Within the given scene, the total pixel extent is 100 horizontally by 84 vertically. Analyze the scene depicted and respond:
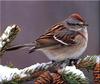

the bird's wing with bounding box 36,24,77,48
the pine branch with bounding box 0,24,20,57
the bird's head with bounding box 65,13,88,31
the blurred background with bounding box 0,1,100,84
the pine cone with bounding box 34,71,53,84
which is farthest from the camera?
the blurred background with bounding box 0,1,100,84

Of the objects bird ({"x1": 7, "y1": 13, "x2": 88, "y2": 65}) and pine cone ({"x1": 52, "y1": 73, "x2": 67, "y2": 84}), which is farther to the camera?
bird ({"x1": 7, "y1": 13, "x2": 88, "y2": 65})

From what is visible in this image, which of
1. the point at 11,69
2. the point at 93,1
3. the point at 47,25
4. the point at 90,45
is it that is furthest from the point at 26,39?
the point at 11,69

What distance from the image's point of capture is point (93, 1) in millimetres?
5422

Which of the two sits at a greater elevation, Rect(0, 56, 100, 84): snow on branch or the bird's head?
the bird's head

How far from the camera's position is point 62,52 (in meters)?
2.44

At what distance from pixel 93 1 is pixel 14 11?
86cm

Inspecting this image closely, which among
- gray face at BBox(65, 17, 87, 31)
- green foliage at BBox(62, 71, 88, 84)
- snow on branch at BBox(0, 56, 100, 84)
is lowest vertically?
green foliage at BBox(62, 71, 88, 84)

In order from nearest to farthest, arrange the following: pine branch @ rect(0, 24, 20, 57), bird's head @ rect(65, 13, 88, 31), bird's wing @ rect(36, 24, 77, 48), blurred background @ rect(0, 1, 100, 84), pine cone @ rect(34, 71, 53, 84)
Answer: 1. pine cone @ rect(34, 71, 53, 84)
2. pine branch @ rect(0, 24, 20, 57)
3. bird's wing @ rect(36, 24, 77, 48)
4. bird's head @ rect(65, 13, 88, 31)
5. blurred background @ rect(0, 1, 100, 84)

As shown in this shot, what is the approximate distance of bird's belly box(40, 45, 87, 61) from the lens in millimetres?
2414

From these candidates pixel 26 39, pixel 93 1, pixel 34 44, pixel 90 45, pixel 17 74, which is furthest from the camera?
pixel 93 1

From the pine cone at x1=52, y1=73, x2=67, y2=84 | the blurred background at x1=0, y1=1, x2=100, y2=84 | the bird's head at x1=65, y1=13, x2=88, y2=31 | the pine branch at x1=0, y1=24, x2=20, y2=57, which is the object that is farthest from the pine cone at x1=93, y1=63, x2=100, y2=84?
the blurred background at x1=0, y1=1, x2=100, y2=84

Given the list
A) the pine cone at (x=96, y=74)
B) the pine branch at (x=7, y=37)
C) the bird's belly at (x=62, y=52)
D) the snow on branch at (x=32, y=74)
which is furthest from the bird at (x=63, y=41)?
the pine cone at (x=96, y=74)

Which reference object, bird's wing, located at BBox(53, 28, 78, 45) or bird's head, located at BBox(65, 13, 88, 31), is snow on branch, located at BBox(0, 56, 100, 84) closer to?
bird's wing, located at BBox(53, 28, 78, 45)

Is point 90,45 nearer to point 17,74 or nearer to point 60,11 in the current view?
point 60,11
